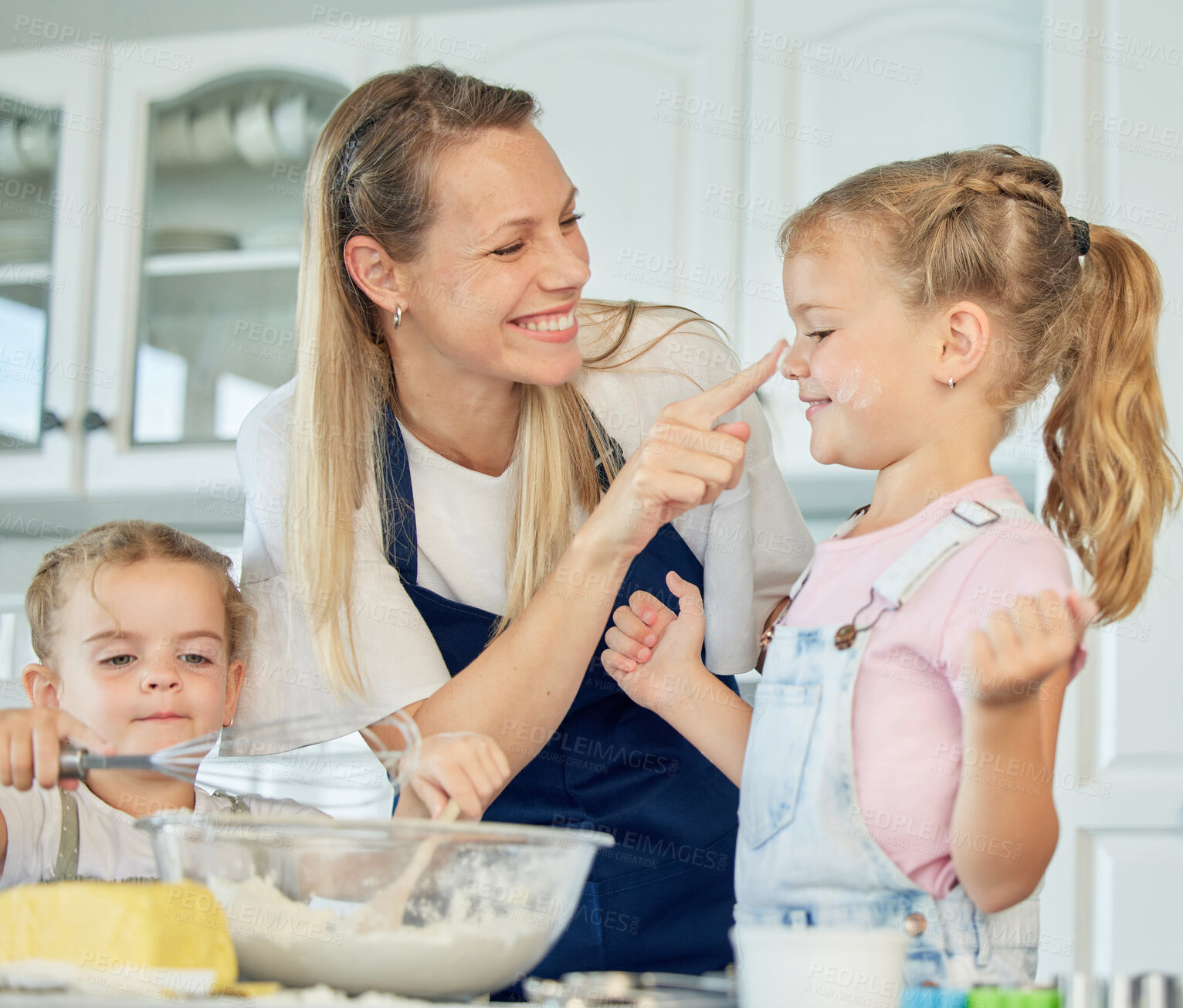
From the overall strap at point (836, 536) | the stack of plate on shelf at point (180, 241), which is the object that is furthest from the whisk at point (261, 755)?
the stack of plate on shelf at point (180, 241)

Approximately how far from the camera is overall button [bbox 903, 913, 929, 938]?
30.8 inches

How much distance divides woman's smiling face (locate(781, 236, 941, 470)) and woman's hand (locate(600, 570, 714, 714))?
0.62 feet

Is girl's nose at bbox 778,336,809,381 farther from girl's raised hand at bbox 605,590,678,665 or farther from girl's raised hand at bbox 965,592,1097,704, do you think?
girl's raised hand at bbox 965,592,1097,704

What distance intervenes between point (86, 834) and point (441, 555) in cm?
40

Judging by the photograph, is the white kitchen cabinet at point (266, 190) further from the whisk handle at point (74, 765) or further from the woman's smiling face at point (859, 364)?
the whisk handle at point (74, 765)

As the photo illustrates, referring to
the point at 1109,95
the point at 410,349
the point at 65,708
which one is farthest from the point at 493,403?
the point at 1109,95

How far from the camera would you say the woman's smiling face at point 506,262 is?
1.16 meters

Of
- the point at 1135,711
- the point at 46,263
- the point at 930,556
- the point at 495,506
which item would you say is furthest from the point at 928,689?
the point at 46,263

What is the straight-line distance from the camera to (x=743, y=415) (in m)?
1.26

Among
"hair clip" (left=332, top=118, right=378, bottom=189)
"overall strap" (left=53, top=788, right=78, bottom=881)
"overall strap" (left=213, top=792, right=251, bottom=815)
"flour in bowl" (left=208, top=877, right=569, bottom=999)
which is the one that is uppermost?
"hair clip" (left=332, top=118, right=378, bottom=189)

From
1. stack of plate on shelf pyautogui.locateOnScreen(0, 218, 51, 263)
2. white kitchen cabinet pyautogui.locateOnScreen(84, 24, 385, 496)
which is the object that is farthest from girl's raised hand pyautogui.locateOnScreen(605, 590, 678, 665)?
stack of plate on shelf pyautogui.locateOnScreen(0, 218, 51, 263)

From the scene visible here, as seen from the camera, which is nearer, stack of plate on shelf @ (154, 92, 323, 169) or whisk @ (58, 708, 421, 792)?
whisk @ (58, 708, 421, 792)

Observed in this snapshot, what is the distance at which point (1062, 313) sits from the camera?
101 centimetres

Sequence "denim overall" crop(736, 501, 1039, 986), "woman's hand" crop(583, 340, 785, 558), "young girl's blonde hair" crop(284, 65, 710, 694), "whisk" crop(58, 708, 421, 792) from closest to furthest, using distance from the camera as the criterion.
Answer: "whisk" crop(58, 708, 421, 792) → "denim overall" crop(736, 501, 1039, 986) → "woman's hand" crop(583, 340, 785, 558) → "young girl's blonde hair" crop(284, 65, 710, 694)
